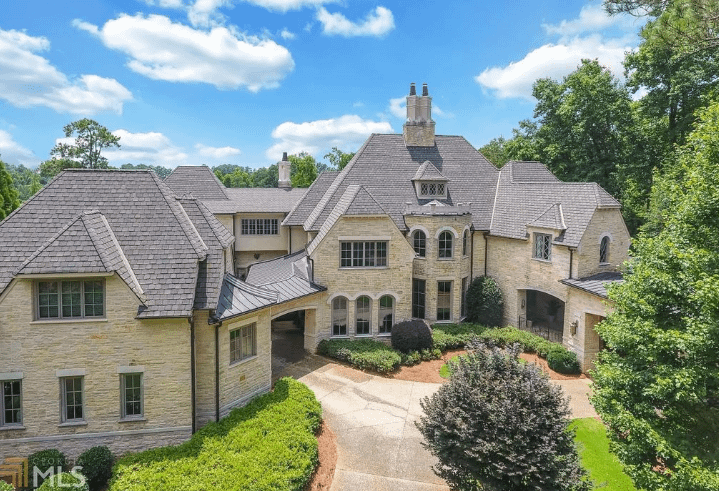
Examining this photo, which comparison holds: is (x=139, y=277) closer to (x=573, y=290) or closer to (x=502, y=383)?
(x=502, y=383)

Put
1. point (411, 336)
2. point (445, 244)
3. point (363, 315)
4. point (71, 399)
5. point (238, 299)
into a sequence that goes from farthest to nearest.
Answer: point (445, 244) → point (363, 315) → point (411, 336) → point (238, 299) → point (71, 399)

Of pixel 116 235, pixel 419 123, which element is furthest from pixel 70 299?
pixel 419 123

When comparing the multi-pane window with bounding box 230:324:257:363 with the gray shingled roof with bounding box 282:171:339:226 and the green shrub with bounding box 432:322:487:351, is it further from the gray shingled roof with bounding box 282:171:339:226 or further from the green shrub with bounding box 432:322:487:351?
the gray shingled roof with bounding box 282:171:339:226

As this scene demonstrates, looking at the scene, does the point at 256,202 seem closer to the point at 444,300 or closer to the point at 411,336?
the point at 444,300

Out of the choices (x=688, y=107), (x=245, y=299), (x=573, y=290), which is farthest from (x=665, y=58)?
(x=245, y=299)

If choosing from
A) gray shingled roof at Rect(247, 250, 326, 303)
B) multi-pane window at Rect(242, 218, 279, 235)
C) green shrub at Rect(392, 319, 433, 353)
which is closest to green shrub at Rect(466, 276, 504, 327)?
green shrub at Rect(392, 319, 433, 353)
